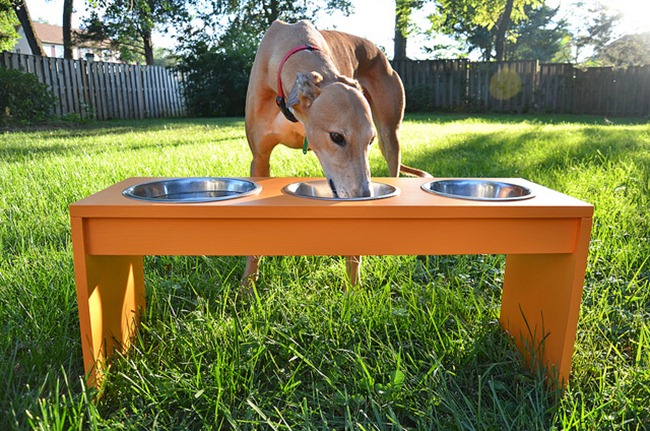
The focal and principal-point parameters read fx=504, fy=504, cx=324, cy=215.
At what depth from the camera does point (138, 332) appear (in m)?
→ 2.14

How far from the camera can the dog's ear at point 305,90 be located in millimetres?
2188

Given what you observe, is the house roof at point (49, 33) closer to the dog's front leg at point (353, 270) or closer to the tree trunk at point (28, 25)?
the tree trunk at point (28, 25)

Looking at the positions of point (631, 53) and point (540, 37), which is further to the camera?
point (540, 37)

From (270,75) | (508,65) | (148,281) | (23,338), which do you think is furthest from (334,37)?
(508,65)

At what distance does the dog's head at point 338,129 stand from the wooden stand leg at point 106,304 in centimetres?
93

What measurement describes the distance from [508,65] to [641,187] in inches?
539

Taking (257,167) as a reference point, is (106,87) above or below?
above

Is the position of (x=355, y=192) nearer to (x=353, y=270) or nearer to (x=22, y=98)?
(x=353, y=270)

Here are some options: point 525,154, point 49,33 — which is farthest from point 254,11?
point 49,33

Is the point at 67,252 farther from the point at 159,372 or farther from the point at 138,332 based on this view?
the point at 159,372

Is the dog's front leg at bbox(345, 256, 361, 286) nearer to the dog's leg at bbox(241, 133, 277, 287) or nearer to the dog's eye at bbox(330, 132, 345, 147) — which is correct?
the dog's leg at bbox(241, 133, 277, 287)

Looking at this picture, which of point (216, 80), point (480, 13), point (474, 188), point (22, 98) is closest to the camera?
point (474, 188)

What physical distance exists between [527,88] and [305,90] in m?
16.3

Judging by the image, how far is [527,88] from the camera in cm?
1655
